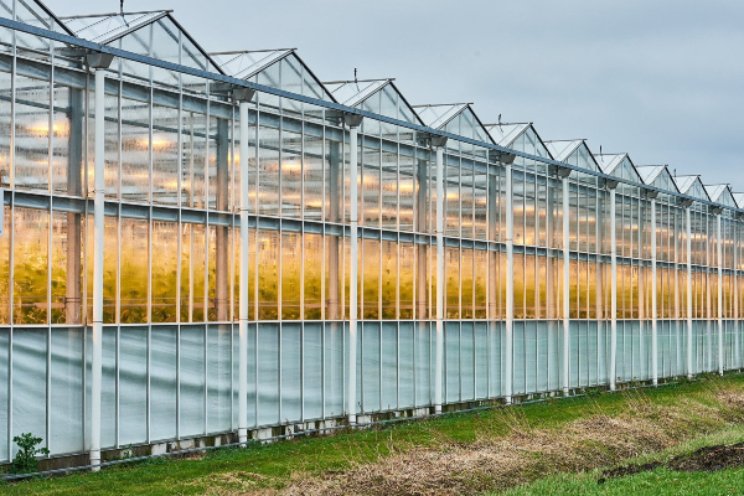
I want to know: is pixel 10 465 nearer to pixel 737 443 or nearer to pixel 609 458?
pixel 609 458

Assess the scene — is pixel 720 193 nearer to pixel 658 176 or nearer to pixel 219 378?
pixel 658 176

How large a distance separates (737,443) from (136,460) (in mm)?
13343

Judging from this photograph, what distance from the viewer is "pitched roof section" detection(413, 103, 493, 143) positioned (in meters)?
41.9

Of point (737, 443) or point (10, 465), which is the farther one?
point (737, 443)

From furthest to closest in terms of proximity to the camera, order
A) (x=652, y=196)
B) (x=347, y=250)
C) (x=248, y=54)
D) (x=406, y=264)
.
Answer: (x=652, y=196), (x=406, y=264), (x=347, y=250), (x=248, y=54)

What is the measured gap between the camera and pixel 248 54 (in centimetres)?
3400

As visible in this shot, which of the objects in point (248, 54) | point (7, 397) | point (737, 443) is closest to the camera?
point (7, 397)

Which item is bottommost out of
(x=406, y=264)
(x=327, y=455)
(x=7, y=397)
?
(x=327, y=455)

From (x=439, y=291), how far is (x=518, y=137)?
28.9 ft

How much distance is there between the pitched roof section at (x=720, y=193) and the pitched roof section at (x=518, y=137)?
21738 mm

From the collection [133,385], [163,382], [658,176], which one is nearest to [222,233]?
[163,382]

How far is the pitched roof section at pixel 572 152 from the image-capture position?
5062 cm

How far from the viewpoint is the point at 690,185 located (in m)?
63.3

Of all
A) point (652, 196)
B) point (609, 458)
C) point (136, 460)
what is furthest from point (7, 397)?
point (652, 196)
